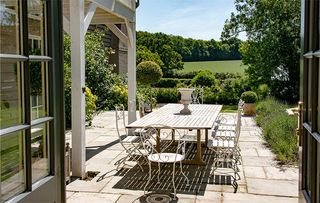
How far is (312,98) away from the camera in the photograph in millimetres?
1655

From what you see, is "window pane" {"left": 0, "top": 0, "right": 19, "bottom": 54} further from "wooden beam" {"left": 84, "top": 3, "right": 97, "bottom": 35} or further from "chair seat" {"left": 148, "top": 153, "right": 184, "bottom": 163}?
"wooden beam" {"left": 84, "top": 3, "right": 97, "bottom": 35}

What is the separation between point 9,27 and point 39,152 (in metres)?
0.62

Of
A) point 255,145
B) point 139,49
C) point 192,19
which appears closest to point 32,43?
point 255,145

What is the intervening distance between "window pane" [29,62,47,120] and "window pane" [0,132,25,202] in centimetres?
17

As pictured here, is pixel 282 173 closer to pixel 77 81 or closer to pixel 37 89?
pixel 77 81

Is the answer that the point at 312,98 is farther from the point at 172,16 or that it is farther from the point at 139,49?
the point at 172,16

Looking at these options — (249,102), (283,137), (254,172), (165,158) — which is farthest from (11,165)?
(249,102)

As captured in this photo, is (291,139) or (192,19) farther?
(192,19)

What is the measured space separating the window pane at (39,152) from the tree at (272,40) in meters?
10.6

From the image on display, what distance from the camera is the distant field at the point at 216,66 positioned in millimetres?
19625

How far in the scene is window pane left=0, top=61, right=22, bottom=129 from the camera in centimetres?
150

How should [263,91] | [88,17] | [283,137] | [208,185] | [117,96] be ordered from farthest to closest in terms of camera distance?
1. [263,91]
2. [117,96]
3. [283,137]
4. [88,17]
5. [208,185]

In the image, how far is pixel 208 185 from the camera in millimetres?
4449

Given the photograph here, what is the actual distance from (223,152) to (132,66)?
3.29 m
